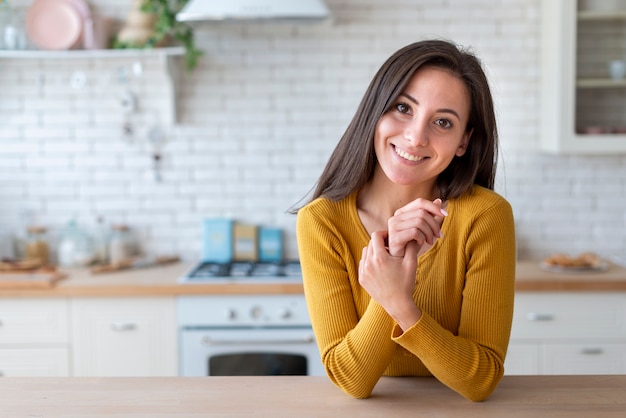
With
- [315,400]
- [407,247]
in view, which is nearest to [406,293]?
[407,247]

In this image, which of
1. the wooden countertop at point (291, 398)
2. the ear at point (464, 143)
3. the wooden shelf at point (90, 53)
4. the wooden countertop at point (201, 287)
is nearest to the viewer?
the wooden countertop at point (291, 398)

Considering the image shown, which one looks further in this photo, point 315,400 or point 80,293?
point 80,293

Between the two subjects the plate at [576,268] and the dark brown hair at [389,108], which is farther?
the plate at [576,268]

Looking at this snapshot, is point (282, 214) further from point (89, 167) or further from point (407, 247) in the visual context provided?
point (407, 247)

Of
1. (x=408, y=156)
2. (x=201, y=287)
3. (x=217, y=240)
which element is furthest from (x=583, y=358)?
(x=408, y=156)

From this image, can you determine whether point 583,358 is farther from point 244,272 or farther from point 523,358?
point 244,272

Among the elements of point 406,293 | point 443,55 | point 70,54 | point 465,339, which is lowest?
point 465,339

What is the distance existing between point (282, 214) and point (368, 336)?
2.42m

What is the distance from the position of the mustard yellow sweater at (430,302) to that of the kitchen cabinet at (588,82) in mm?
1970

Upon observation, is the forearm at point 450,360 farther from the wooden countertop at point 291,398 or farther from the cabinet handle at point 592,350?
the cabinet handle at point 592,350

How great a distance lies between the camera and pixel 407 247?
1.62 meters

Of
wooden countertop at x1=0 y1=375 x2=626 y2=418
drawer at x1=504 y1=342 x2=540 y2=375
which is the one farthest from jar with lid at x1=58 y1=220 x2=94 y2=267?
wooden countertop at x1=0 y1=375 x2=626 y2=418

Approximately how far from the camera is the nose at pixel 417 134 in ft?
5.53

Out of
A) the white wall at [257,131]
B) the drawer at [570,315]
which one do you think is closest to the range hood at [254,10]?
the white wall at [257,131]
